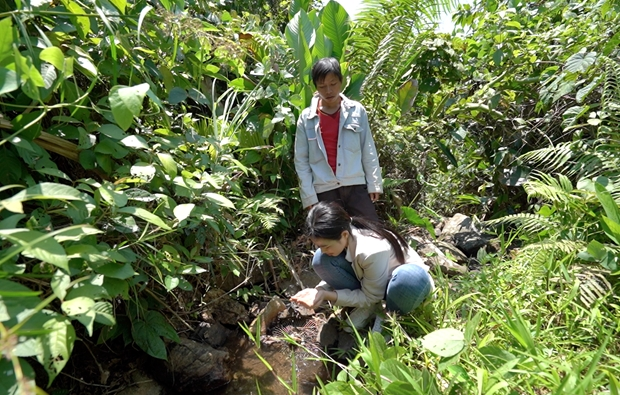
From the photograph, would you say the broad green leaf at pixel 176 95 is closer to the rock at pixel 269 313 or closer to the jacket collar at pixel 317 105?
the jacket collar at pixel 317 105

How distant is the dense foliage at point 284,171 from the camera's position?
117 cm

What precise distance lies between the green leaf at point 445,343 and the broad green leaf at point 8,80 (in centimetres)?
133

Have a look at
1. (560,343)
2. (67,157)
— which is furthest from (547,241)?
(67,157)

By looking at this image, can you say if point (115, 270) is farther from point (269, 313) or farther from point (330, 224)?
point (269, 313)

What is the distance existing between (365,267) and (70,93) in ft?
4.42

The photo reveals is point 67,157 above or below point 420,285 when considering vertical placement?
above

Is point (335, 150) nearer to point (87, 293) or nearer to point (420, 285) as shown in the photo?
point (420, 285)

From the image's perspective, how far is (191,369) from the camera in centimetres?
193

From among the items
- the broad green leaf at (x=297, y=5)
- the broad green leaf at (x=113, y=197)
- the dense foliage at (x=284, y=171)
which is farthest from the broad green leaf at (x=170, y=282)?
the broad green leaf at (x=297, y=5)

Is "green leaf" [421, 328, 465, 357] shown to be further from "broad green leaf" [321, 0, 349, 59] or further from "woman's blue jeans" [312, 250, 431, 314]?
"broad green leaf" [321, 0, 349, 59]

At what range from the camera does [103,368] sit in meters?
1.80

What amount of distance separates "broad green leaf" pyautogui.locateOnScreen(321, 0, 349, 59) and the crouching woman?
174 centimetres

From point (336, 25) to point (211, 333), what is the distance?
2.36m

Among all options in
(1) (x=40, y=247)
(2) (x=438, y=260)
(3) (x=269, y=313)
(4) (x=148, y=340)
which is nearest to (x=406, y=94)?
(2) (x=438, y=260)
